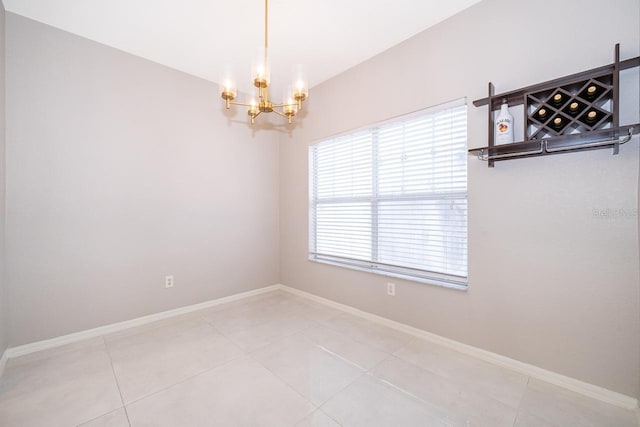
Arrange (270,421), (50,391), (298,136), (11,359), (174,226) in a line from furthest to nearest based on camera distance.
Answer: (298,136), (174,226), (11,359), (50,391), (270,421)

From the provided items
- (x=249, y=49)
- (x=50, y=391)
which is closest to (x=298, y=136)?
(x=249, y=49)

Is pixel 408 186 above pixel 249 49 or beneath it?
beneath

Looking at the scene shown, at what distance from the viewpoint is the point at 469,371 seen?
1.92 m

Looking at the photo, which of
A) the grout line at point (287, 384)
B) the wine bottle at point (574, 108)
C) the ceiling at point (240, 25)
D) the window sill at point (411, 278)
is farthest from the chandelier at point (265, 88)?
the grout line at point (287, 384)

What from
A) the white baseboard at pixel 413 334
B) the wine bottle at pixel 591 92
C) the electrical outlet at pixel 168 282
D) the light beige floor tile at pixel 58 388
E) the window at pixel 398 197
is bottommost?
the light beige floor tile at pixel 58 388

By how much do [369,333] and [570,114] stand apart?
89.3 inches

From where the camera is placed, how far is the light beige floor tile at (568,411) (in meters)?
1.46

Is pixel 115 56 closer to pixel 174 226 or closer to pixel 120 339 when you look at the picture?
pixel 174 226

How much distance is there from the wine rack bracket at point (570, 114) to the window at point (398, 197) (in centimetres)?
39

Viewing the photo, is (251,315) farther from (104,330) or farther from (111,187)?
(111,187)

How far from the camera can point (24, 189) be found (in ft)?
7.22

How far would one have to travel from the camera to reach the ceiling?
2.12 meters

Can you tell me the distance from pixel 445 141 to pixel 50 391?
3.43 m

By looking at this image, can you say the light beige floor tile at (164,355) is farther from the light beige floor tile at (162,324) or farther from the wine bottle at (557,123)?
Result: the wine bottle at (557,123)
